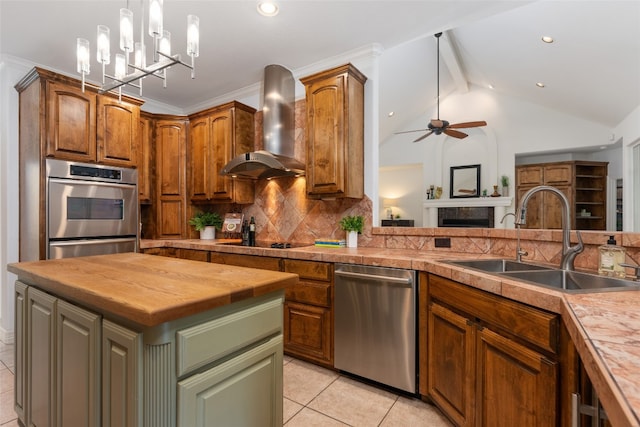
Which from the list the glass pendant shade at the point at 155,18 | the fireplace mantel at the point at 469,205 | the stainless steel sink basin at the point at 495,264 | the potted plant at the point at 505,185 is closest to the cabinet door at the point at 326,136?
the stainless steel sink basin at the point at 495,264

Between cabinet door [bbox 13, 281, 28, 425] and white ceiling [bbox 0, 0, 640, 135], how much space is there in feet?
6.79

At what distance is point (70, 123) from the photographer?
2.80 m

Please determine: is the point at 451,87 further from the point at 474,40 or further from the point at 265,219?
the point at 265,219

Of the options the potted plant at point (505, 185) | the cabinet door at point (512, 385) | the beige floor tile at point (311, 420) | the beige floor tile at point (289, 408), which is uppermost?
the potted plant at point (505, 185)

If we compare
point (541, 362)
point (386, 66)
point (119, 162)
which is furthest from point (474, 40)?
point (119, 162)

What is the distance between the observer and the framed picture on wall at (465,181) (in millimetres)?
6539

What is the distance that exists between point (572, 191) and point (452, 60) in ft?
9.08

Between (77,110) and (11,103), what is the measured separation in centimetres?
67

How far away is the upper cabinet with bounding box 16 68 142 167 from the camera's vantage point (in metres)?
2.67

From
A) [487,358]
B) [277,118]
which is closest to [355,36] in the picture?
[277,118]

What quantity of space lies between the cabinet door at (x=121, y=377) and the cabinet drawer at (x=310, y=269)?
1.37 metres

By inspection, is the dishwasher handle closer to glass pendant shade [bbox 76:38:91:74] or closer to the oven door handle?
glass pendant shade [bbox 76:38:91:74]

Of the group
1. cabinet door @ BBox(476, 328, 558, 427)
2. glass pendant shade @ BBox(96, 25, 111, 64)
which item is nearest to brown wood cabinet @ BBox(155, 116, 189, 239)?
glass pendant shade @ BBox(96, 25, 111, 64)

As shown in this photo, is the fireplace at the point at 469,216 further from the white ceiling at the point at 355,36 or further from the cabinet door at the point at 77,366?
the cabinet door at the point at 77,366
